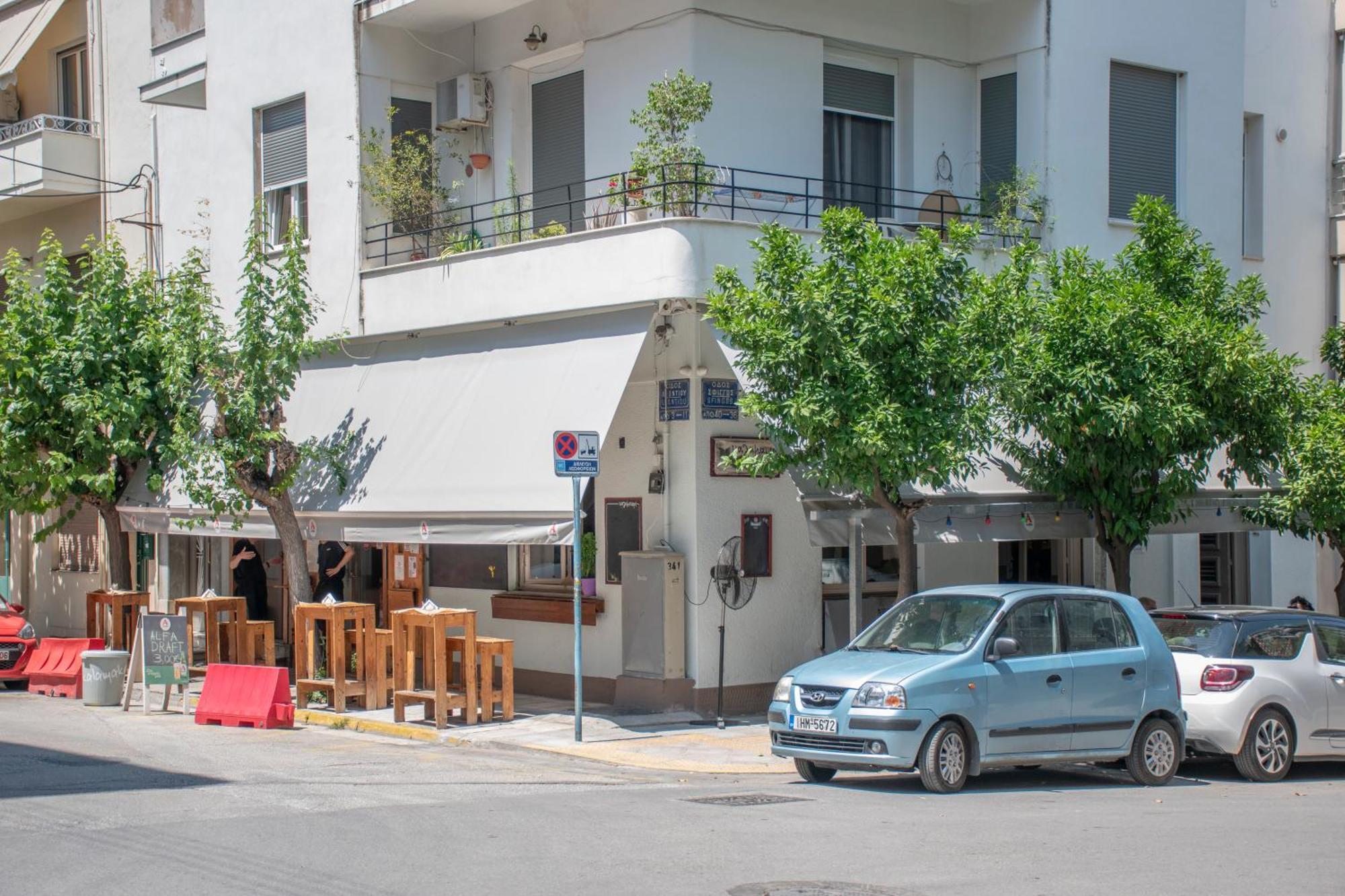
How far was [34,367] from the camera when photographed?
20500 mm

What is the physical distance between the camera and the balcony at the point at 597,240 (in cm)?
1564

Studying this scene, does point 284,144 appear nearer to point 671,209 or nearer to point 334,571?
point 334,571

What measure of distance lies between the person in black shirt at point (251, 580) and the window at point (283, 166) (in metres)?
4.64

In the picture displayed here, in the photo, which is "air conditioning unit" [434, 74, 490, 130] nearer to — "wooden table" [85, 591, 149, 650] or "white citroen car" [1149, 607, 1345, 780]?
"wooden table" [85, 591, 149, 650]

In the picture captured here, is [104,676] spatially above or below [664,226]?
below

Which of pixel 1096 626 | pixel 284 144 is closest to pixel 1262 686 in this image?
pixel 1096 626

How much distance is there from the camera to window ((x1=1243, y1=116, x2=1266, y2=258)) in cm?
2202

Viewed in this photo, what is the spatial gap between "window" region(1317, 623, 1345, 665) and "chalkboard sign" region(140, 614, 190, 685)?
12.1 m

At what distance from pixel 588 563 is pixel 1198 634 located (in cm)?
690

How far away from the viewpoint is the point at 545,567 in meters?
18.6

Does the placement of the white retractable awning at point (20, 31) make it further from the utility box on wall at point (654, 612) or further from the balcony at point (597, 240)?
the utility box on wall at point (654, 612)

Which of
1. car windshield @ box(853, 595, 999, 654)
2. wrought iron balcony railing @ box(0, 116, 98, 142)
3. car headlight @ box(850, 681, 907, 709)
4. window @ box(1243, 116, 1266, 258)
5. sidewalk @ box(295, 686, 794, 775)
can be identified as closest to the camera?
car headlight @ box(850, 681, 907, 709)

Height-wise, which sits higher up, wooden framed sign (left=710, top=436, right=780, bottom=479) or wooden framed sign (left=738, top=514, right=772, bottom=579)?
wooden framed sign (left=710, top=436, right=780, bottom=479)

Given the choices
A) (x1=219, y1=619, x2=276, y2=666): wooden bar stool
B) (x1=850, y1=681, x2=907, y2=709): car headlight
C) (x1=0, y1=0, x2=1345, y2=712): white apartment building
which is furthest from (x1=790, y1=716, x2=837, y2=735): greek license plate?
(x1=219, y1=619, x2=276, y2=666): wooden bar stool
